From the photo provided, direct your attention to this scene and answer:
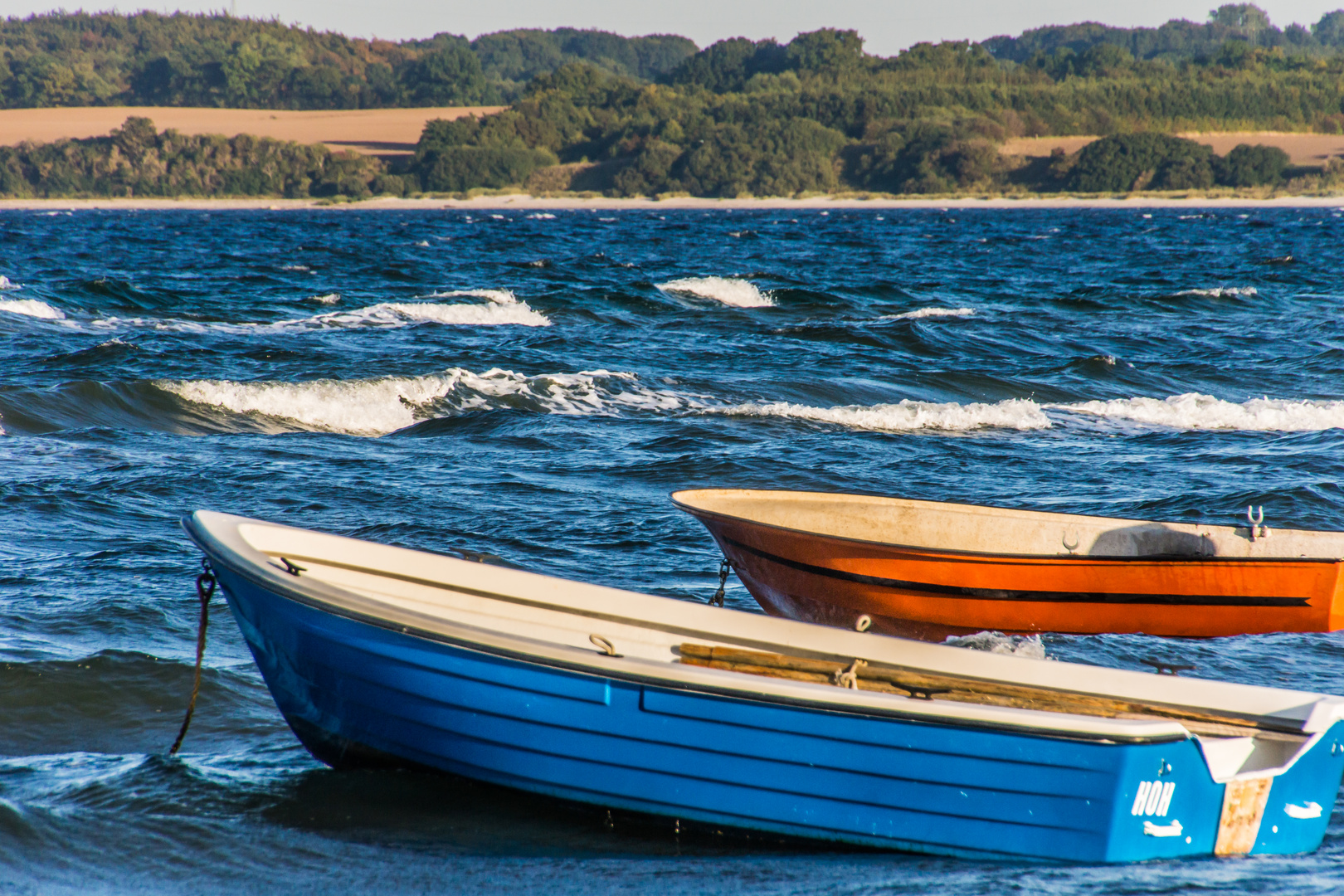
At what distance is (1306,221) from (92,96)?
170 meters

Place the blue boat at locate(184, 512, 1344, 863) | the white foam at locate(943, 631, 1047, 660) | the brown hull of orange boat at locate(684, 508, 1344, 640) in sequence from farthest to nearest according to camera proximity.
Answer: the white foam at locate(943, 631, 1047, 660)
the brown hull of orange boat at locate(684, 508, 1344, 640)
the blue boat at locate(184, 512, 1344, 863)

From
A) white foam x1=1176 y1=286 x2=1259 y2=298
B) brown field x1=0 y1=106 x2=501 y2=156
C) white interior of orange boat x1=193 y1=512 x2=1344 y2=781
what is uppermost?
brown field x1=0 y1=106 x2=501 y2=156

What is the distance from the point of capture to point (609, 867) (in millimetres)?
4031

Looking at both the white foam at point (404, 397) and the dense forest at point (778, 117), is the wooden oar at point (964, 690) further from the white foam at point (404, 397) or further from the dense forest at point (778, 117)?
the dense forest at point (778, 117)

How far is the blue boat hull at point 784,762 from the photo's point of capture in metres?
3.81

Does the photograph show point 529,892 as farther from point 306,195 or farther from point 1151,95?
point 1151,95

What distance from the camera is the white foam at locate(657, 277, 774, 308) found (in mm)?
25141

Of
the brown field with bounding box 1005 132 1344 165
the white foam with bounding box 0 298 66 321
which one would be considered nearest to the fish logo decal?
the white foam with bounding box 0 298 66 321

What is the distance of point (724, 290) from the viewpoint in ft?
86.5

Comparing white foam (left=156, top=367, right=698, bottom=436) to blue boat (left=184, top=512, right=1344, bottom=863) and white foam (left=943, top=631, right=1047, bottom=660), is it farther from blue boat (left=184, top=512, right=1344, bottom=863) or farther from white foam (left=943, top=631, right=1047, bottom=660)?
blue boat (left=184, top=512, right=1344, bottom=863)

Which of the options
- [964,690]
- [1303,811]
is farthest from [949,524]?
[1303,811]

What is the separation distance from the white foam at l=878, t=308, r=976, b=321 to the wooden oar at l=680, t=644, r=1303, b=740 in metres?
17.2

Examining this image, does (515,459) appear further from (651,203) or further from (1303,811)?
(651,203)

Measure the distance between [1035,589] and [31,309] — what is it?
64.8 feet
